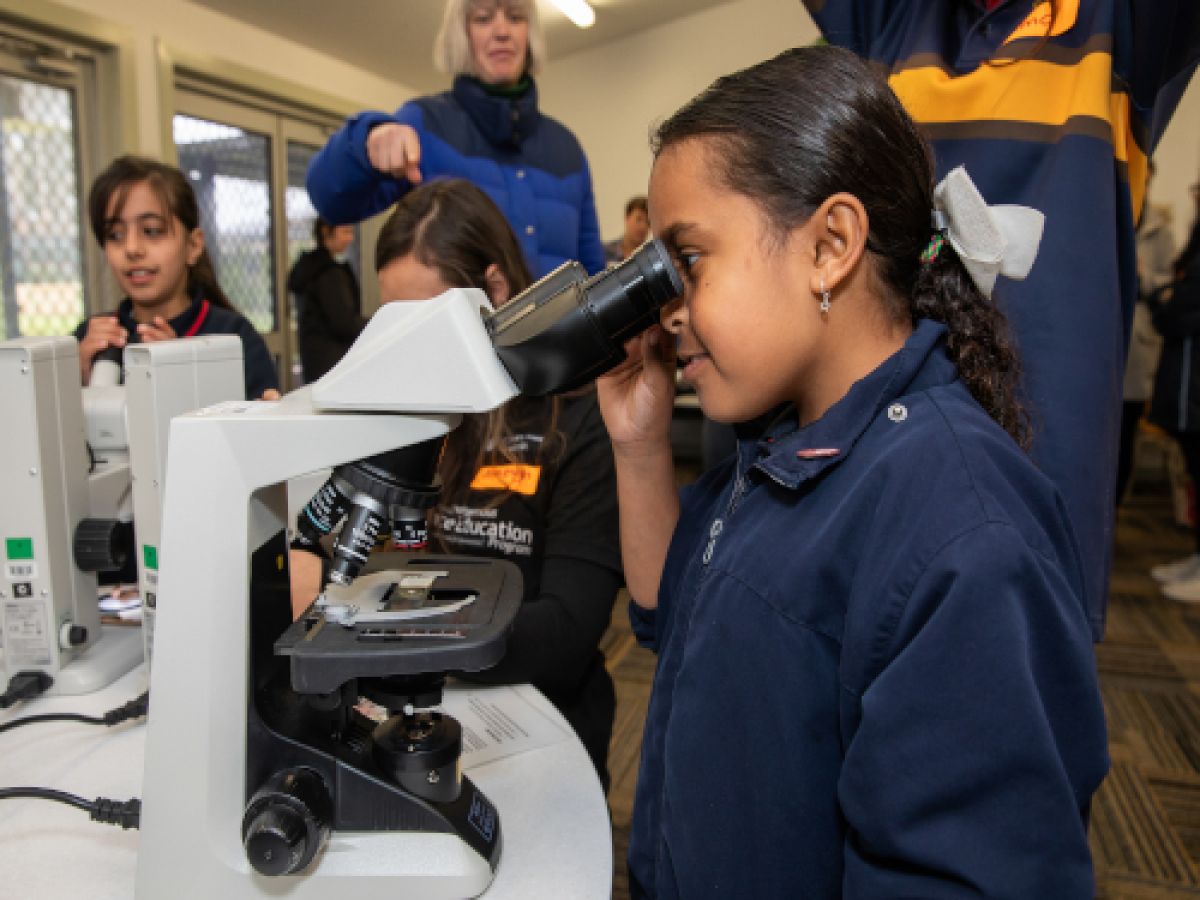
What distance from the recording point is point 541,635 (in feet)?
3.43

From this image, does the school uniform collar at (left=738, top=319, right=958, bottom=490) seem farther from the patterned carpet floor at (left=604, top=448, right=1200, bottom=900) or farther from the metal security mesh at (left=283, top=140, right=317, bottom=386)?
the metal security mesh at (left=283, top=140, right=317, bottom=386)

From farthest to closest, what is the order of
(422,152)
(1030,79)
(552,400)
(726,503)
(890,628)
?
(422,152)
(552,400)
(1030,79)
(726,503)
(890,628)

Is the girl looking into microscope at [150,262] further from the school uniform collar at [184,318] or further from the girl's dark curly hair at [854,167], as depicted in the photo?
the girl's dark curly hair at [854,167]

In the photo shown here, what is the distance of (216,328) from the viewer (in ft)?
6.02

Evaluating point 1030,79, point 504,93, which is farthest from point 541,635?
point 504,93

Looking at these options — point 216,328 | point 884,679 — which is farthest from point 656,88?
point 884,679

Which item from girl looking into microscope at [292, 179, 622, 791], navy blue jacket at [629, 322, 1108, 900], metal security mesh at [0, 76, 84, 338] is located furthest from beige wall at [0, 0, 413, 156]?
navy blue jacket at [629, 322, 1108, 900]

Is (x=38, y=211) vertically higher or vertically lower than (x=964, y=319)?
higher

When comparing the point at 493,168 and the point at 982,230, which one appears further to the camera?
the point at 493,168

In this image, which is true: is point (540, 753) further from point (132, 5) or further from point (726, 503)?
point (132, 5)

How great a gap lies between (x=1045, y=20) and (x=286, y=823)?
107 cm

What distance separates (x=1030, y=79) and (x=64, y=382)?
46.3 inches

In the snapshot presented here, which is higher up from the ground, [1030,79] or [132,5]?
[132,5]

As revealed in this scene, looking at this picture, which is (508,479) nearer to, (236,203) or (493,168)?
(493,168)
